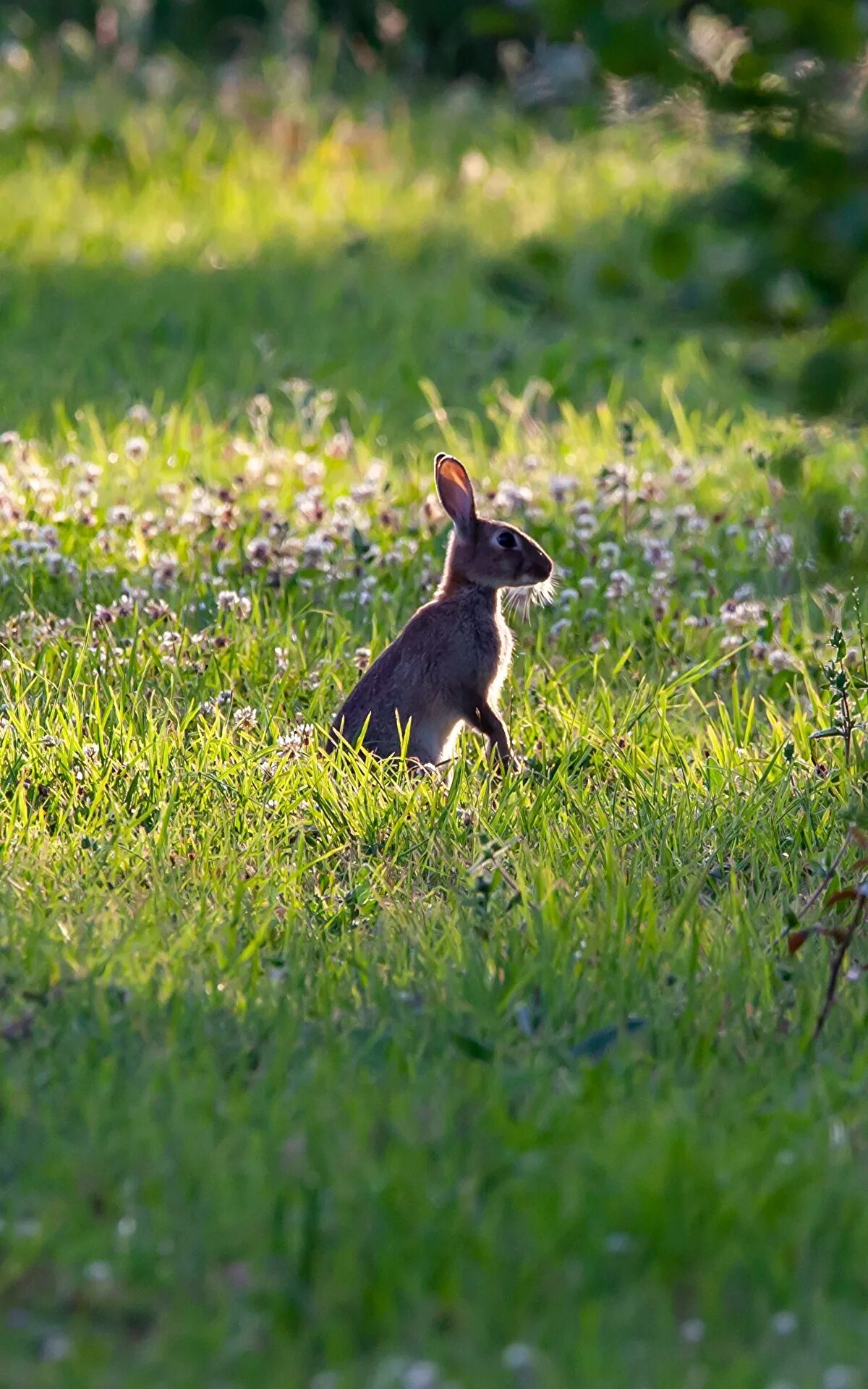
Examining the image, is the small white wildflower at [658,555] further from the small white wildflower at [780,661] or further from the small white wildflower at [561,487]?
the small white wildflower at [780,661]

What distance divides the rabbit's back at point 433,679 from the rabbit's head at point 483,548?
0.31ft

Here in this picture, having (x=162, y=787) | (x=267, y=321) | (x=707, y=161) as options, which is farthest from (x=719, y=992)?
(x=707, y=161)

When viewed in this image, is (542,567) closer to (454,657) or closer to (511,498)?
(454,657)

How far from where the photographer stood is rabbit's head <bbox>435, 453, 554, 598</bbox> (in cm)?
638

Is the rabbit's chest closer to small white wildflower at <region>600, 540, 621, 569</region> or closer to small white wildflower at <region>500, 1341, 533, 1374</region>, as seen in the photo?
small white wildflower at <region>600, 540, 621, 569</region>

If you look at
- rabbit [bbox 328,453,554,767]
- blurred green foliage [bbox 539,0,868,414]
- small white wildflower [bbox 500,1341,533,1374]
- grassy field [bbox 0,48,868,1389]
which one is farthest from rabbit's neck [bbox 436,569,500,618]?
small white wildflower [bbox 500,1341,533,1374]

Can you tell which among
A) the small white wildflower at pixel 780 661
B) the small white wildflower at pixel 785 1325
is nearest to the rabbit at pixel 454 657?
the small white wildflower at pixel 780 661

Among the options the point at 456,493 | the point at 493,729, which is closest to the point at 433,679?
the point at 493,729

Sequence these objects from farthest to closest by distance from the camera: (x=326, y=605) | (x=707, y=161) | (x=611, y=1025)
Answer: (x=707, y=161) → (x=326, y=605) → (x=611, y=1025)

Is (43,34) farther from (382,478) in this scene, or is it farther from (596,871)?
(596,871)

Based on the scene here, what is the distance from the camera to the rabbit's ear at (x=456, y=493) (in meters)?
6.38

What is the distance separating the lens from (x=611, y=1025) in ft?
13.1

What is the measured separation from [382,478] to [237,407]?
56.4 inches

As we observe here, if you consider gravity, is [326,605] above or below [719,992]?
below
